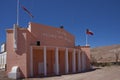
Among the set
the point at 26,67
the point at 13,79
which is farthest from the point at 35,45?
the point at 13,79

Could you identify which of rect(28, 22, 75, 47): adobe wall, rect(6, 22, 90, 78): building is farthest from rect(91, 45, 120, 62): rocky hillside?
rect(28, 22, 75, 47): adobe wall

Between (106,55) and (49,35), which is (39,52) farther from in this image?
(106,55)

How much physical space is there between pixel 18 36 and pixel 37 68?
5.76m

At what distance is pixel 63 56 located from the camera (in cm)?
3269

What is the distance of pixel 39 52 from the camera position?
28.6m

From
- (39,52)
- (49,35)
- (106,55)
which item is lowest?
(106,55)

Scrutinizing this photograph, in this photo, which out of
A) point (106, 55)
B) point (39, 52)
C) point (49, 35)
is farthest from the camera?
point (106, 55)

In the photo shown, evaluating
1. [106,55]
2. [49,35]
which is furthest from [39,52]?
[106,55]

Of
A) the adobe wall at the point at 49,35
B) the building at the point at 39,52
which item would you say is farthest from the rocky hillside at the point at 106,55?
the adobe wall at the point at 49,35

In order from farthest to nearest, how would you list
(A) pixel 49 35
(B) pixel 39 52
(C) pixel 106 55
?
(C) pixel 106 55
(A) pixel 49 35
(B) pixel 39 52

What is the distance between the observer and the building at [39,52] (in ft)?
80.3

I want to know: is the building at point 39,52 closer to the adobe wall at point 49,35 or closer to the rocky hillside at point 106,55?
the adobe wall at point 49,35

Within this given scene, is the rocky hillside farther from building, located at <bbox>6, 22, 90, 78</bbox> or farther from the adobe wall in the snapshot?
the adobe wall

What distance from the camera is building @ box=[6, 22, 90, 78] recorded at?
80.3ft
